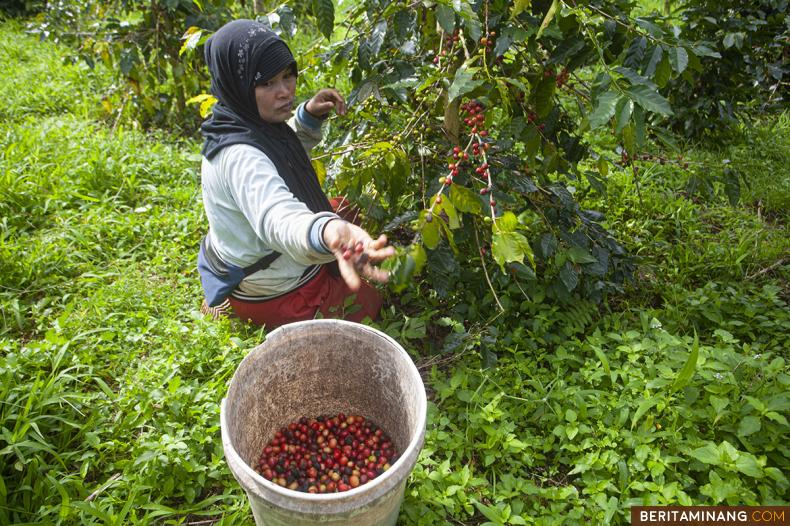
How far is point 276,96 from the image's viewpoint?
2062 mm

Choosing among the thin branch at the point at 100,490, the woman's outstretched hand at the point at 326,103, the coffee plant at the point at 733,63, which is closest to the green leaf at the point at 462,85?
the woman's outstretched hand at the point at 326,103

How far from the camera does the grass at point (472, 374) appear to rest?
1852 mm

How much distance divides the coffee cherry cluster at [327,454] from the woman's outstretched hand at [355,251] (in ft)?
2.87

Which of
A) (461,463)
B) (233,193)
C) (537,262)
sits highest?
(233,193)

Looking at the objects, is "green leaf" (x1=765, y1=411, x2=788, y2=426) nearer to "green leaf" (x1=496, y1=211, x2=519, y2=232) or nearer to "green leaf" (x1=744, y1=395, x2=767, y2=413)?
"green leaf" (x1=744, y1=395, x2=767, y2=413)

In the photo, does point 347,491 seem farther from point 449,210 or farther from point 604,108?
point 604,108

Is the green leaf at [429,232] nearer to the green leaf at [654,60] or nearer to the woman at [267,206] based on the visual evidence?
the woman at [267,206]

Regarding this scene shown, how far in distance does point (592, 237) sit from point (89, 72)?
16.1 ft

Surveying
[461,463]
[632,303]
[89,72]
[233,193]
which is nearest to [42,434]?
[233,193]

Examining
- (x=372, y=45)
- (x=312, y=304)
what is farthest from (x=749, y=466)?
(x=372, y=45)

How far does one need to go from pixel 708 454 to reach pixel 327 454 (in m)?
1.34

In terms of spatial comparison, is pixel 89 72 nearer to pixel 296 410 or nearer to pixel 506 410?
pixel 296 410

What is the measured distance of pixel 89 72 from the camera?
16.5ft

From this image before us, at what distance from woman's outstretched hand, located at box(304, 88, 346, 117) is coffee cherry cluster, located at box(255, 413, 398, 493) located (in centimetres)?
138
